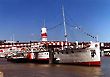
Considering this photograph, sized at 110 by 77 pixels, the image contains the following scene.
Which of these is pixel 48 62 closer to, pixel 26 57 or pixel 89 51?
pixel 26 57

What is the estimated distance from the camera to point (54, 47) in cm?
9356

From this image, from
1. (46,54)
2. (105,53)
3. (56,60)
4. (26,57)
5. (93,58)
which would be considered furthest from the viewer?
(105,53)

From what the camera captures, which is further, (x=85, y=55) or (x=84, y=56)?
(x=84, y=56)

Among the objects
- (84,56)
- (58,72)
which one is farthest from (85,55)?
(58,72)

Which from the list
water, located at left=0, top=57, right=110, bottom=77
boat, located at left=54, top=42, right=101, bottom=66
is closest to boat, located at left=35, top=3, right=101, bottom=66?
boat, located at left=54, top=42, right=101, bottom=66

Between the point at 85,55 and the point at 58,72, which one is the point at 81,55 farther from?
the point at 58,72

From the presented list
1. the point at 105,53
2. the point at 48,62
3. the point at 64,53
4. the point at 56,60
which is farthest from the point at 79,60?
the point at 105,53

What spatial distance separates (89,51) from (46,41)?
27.6 meters

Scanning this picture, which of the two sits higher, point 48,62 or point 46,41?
point 46,41

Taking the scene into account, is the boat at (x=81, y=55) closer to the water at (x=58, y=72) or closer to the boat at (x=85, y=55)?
the boat at (x=85, y=55)

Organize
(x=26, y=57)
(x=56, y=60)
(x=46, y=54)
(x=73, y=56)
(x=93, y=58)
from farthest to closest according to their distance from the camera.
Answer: (x=26, y=57), (x=46, y=54), (x=56, y=60), (x=73, y=56), (x=93, y=58)

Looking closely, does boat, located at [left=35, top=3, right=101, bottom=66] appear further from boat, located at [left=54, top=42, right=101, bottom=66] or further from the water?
the water

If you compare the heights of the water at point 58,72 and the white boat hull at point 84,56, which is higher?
the white boat hull at point 84,56

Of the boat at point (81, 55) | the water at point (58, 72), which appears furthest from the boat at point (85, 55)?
the water at point (58, 72)
